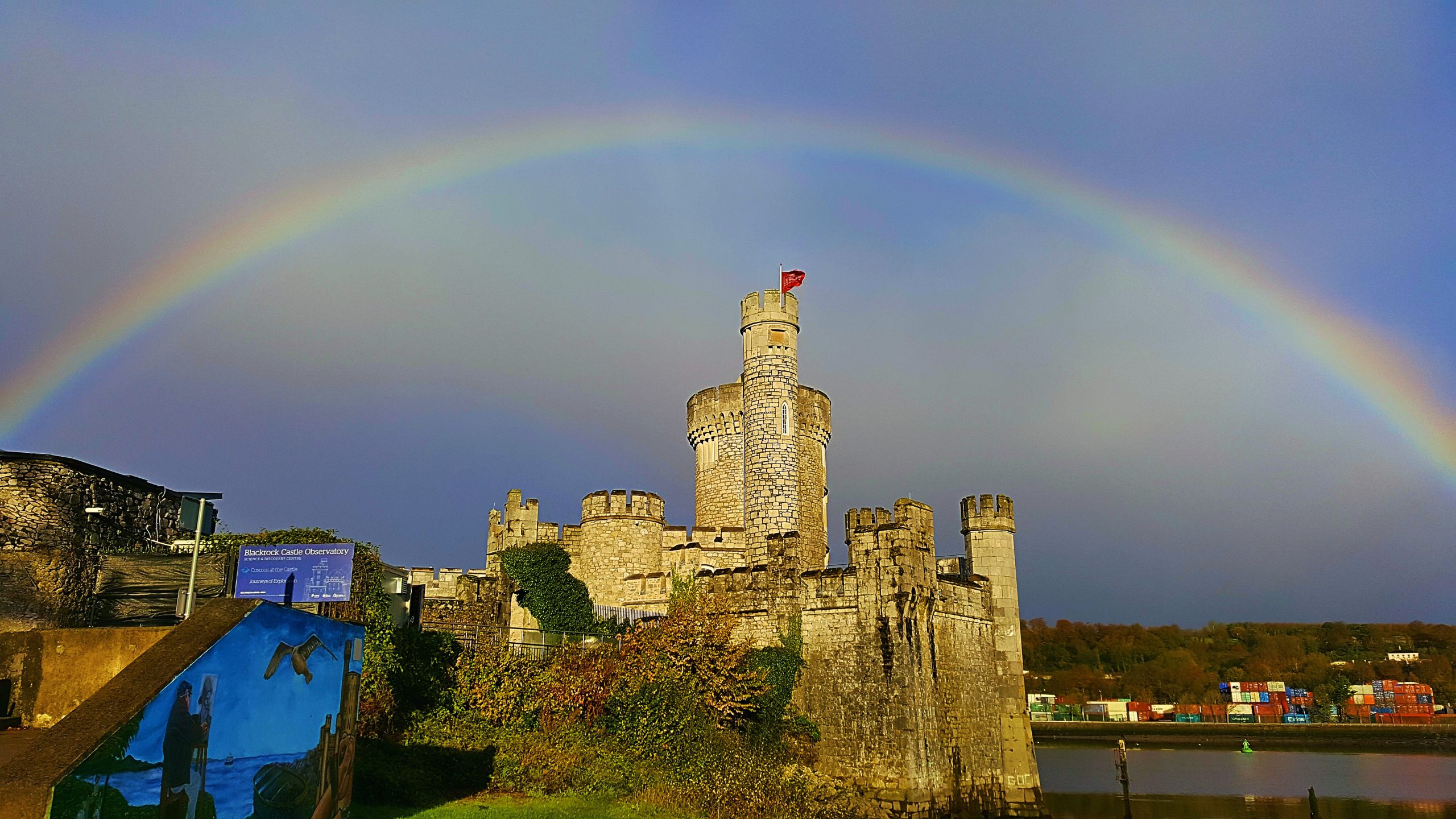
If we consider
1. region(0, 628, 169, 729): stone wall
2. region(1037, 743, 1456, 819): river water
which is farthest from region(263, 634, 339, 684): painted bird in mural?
region(1037, 743, 1456, 819): river water

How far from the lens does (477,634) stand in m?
24.9

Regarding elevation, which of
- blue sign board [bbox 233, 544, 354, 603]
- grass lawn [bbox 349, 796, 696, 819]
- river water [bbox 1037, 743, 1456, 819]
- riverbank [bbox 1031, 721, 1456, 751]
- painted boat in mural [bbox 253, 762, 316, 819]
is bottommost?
riverbank [bbox 1031, 721, 1456, 751]

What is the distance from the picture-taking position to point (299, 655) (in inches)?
417

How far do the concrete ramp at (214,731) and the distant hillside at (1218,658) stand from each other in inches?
4554

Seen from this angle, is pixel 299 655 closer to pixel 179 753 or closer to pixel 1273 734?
pixel 179 753

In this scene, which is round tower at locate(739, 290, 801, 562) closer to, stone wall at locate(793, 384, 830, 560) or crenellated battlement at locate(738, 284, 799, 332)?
crenellated battlement at locate(738, 284, 799, 332)

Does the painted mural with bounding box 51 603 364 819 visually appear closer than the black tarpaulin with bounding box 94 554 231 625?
Yes

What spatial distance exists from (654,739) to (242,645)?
14.0m

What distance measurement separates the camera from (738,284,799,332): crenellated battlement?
108 feet

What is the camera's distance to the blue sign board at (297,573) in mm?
14547

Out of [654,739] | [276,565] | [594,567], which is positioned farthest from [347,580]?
[594,567]

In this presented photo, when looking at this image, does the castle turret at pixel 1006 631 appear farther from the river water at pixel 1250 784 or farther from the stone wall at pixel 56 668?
the stone wall at pixel 56 668

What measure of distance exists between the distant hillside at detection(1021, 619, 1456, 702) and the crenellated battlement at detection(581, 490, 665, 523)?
92.9 metres

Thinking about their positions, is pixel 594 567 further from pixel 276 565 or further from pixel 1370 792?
pixel 1370 792
